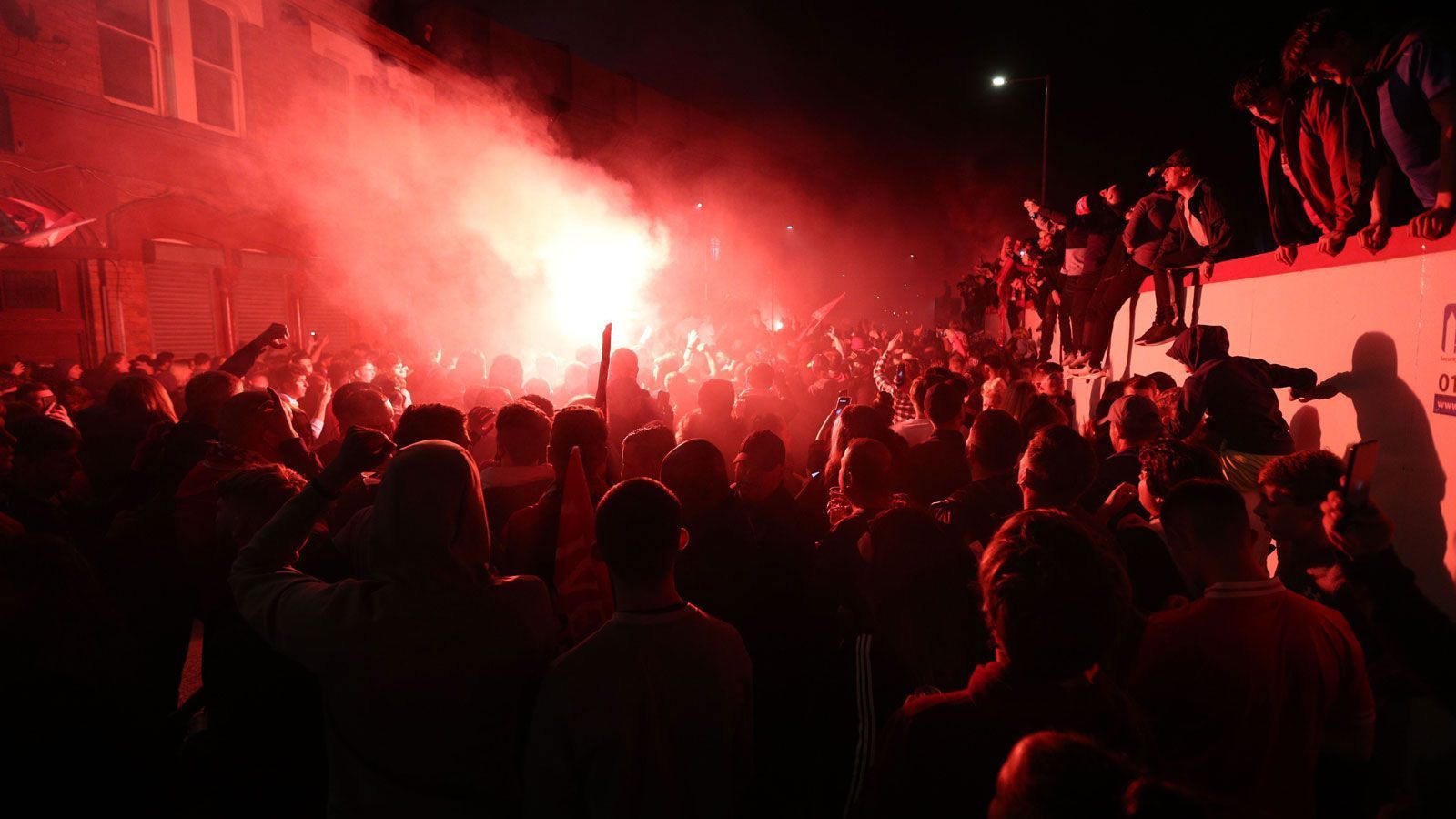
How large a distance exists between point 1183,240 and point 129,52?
1611 cm

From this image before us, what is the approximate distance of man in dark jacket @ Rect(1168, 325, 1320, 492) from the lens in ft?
15.5

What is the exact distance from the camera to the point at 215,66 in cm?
1458

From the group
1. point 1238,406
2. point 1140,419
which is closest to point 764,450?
point 1140,419

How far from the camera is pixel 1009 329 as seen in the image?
49.4ft

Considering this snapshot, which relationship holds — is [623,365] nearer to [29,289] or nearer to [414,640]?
[414,640]

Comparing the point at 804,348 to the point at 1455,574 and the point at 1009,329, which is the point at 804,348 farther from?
the point at 1455,574

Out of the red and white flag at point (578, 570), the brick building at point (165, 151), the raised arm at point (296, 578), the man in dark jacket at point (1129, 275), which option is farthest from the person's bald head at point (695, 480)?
the brick building at point (165, 151)

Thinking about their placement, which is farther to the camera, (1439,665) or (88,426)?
(88,426)

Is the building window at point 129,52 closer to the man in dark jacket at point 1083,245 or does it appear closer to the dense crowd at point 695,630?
the dense crowd at point 695,630

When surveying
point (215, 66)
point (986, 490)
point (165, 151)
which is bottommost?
point (986, 490)

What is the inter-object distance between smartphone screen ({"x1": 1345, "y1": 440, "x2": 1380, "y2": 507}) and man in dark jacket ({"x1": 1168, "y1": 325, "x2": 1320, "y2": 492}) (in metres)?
3.06

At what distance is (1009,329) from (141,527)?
557 inches

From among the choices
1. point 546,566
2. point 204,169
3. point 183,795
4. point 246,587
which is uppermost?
point 204,169

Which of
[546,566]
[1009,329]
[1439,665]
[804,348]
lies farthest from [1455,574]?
[1009,329]
